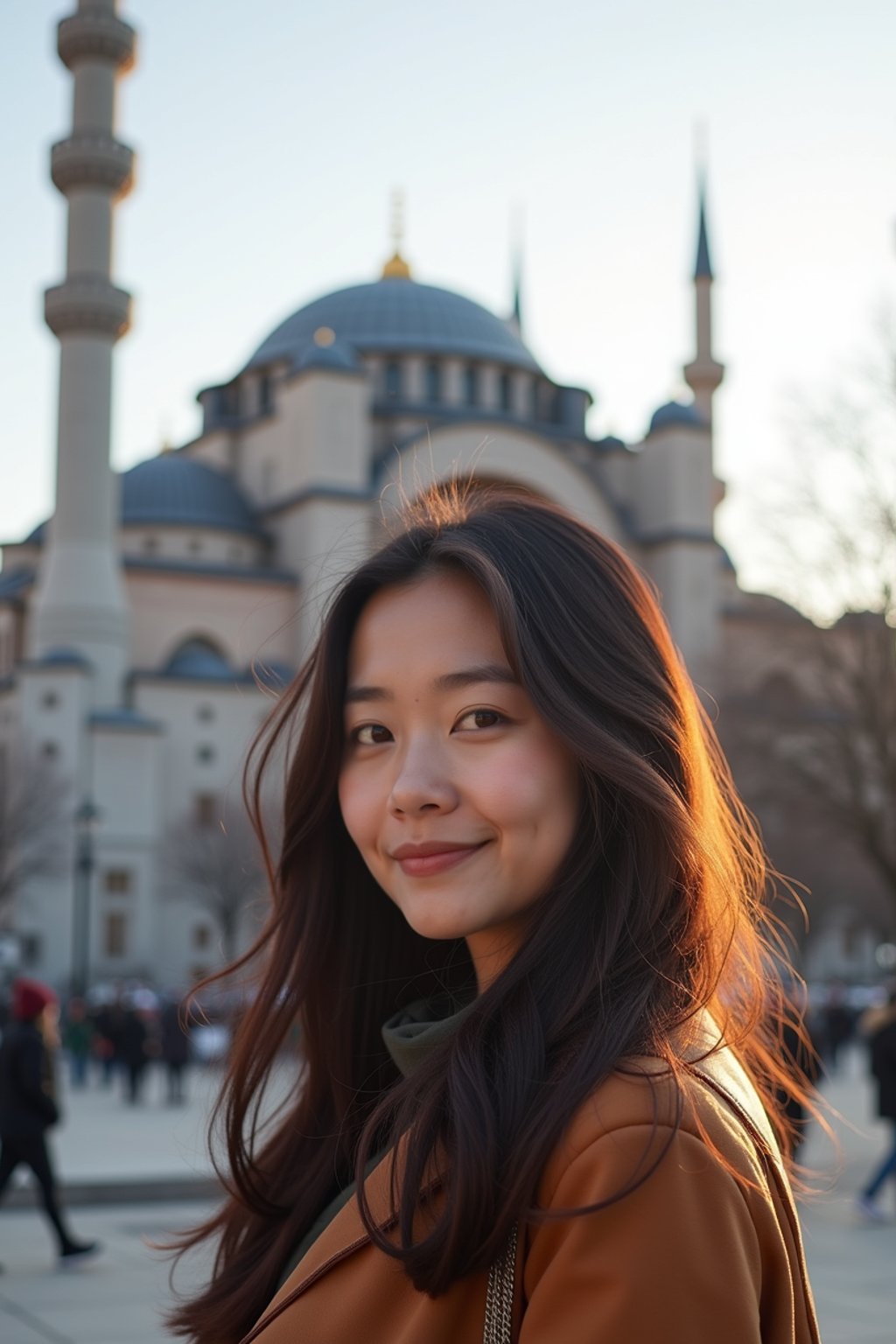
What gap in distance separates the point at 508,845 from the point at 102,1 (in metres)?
47.0

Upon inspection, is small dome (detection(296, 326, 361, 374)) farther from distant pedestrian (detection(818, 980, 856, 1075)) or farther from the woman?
the woman

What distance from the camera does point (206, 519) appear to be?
55.2 m

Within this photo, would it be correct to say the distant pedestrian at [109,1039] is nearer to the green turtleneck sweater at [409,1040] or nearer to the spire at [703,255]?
the green turtleneck sweater at [409,1040]

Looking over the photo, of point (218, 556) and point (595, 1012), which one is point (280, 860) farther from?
point (218, 556)

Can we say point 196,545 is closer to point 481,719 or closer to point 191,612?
point 191,612

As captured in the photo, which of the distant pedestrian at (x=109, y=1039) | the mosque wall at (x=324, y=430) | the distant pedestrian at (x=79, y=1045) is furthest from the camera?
the mosque wall at (x=324, y=430)

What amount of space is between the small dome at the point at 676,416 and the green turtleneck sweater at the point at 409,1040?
57723mm

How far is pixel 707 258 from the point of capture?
202ft

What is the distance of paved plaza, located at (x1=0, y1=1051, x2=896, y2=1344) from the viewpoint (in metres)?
A: 6.84

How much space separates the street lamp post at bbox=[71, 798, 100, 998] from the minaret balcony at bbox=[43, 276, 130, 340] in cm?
1310

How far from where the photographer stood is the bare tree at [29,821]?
4272cm

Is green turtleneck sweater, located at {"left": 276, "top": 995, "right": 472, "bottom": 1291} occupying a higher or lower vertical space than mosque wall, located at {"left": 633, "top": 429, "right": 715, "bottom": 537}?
lower

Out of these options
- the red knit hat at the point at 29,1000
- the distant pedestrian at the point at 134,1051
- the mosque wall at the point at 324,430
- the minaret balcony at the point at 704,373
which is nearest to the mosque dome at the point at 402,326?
the minaret balcony at the point at 704,373

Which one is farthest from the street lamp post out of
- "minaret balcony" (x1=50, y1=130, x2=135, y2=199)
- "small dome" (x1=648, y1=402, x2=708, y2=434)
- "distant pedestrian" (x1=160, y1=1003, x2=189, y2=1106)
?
"small dome" (x1=648, y1=402, x2=708, y2=434)
